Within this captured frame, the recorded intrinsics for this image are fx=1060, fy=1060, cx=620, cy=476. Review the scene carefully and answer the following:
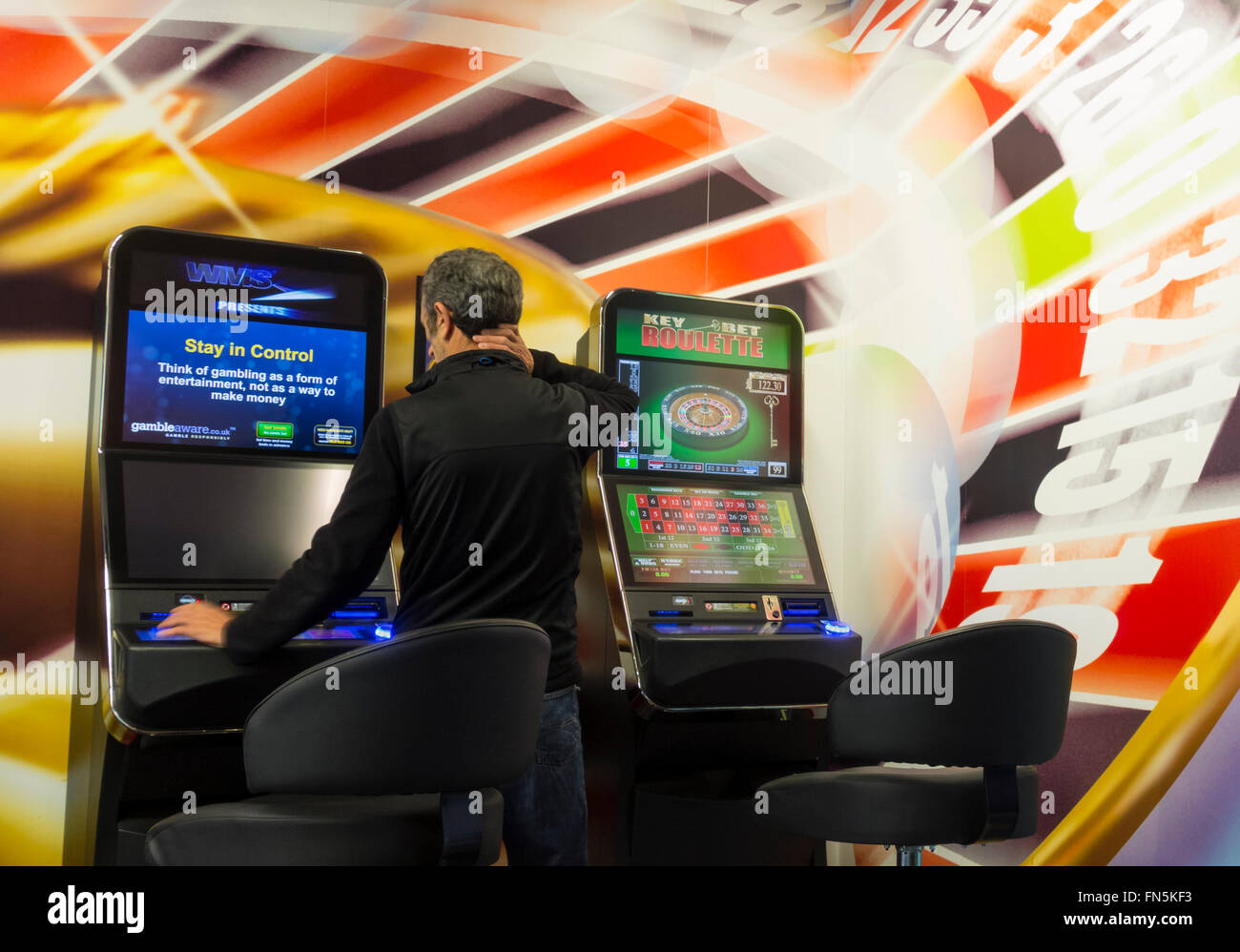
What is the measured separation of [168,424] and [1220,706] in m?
2.62

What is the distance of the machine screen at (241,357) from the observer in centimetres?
254

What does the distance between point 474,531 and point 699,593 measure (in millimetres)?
1017

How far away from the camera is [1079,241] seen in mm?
3029

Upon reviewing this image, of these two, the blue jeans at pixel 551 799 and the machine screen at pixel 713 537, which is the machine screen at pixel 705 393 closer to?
the machine screen at pixel 713 537

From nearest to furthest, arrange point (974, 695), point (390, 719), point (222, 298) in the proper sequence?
point (390, 719) < point (974, 695) < point (222, 298)

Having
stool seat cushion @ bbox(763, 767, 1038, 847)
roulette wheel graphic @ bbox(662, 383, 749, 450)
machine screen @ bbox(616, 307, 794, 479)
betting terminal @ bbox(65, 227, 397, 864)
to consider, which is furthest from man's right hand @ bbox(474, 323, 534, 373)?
stool seat cushion @ bbox(763, 767, 1038, 847)

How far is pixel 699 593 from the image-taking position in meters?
2.92

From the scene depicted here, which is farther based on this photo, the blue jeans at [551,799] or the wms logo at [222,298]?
the wms logo at [222,298]

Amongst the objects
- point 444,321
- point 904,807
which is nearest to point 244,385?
point 444,321

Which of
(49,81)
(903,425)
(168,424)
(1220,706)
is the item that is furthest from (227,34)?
(1220,706)

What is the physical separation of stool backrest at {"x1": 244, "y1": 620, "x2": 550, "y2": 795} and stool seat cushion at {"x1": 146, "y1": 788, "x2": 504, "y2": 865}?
4.3 inches

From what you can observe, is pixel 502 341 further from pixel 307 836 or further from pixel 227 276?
pixel 307 836
